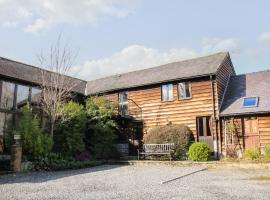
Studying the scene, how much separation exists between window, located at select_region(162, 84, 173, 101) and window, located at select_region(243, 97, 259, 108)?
4.87 meters

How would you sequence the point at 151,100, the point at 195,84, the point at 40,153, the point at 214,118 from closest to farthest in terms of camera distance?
the point at 40,153 → the point at 214,118 → the point at 195,84 → the point at 151,100

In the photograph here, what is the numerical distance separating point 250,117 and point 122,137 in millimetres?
9242

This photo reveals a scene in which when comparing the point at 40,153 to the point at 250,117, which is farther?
the point at 250,117

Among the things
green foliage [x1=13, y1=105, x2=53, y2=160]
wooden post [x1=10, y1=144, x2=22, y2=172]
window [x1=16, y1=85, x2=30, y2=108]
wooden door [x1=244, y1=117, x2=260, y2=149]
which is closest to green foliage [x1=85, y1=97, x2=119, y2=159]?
window [x1=16, y1=85, x2=30, y2=108]

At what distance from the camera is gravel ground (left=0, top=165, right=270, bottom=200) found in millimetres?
8148

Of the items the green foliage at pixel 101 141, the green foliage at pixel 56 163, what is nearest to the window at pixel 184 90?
the green foliage at pixel 101 141

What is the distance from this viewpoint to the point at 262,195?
795cm

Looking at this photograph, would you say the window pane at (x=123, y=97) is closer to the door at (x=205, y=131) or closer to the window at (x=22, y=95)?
the door at (x=205, y=131)

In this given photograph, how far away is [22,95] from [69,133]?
3.82 metres

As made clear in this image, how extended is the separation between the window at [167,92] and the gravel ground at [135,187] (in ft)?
28.8

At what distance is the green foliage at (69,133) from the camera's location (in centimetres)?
1676

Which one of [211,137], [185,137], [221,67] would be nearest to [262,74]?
[221,67]

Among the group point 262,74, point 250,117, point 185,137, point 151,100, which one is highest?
point 262,74

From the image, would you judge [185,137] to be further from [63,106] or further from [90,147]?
[63,106]
